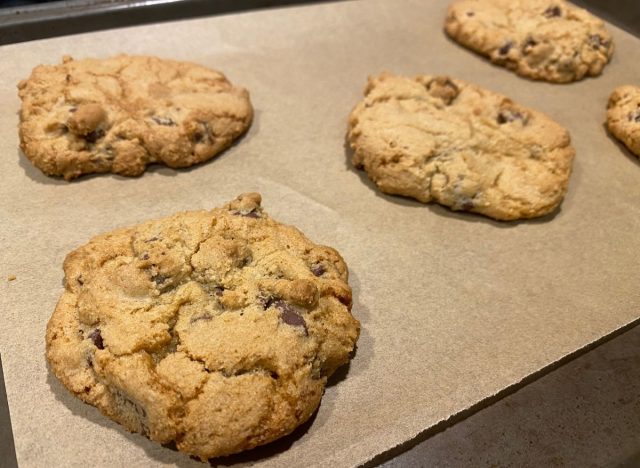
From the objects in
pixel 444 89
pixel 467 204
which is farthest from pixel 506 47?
pixel 467 204

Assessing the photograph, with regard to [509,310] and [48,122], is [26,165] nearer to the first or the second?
[48,122]

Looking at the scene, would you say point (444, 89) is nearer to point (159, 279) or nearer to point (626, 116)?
point (626, 116)

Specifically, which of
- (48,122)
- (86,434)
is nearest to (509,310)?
(86,434)

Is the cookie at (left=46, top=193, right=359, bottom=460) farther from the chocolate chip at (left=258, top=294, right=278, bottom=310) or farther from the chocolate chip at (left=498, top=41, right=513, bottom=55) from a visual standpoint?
the chocolate chip at (left=498, top=41, right=513, bottom=55)

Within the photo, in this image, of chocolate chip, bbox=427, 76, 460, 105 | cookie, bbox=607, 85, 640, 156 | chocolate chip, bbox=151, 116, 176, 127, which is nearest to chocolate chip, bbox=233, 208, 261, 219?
chocolate chip, bbox=151, 116, 176, 127

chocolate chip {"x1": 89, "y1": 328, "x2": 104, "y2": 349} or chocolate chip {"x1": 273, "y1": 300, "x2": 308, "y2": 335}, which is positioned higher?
chocolate chip {"x1": 273, "y1": 300, "x2": 308, "y2": 335}

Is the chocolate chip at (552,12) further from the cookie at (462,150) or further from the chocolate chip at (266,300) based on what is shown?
the chocolate chip at (266,300)
